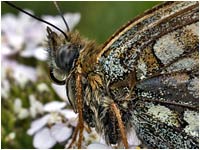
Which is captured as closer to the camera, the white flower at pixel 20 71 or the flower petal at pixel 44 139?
the flower petal at pixel 44 139

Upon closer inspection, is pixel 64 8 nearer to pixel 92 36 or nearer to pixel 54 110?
pixel 92 36

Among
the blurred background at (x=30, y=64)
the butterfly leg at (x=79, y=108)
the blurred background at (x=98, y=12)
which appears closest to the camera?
the butterfly leg at (x=79, y=108)

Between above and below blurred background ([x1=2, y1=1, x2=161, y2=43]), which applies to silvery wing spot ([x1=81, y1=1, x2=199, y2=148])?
below

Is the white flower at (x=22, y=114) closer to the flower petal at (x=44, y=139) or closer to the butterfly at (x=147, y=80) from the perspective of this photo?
the flower petal at (x=44, y=139)

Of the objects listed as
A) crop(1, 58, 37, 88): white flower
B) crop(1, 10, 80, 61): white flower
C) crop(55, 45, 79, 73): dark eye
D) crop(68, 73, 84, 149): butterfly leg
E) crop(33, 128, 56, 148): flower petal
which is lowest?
crop(33, 128, 56, 148): flower petal

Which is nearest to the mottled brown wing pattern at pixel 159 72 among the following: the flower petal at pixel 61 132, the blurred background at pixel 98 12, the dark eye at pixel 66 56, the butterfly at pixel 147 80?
the butterfly at pixel 147 80

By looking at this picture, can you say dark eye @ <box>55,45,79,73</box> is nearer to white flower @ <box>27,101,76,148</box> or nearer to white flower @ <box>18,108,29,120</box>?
white flower @ <box>27,101,76,148</box>

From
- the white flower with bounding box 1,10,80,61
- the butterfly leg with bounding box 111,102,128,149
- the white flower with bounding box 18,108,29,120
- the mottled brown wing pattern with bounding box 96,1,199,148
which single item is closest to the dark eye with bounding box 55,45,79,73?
the mottled brown wing pattern with bounding box 96,1,199,148
